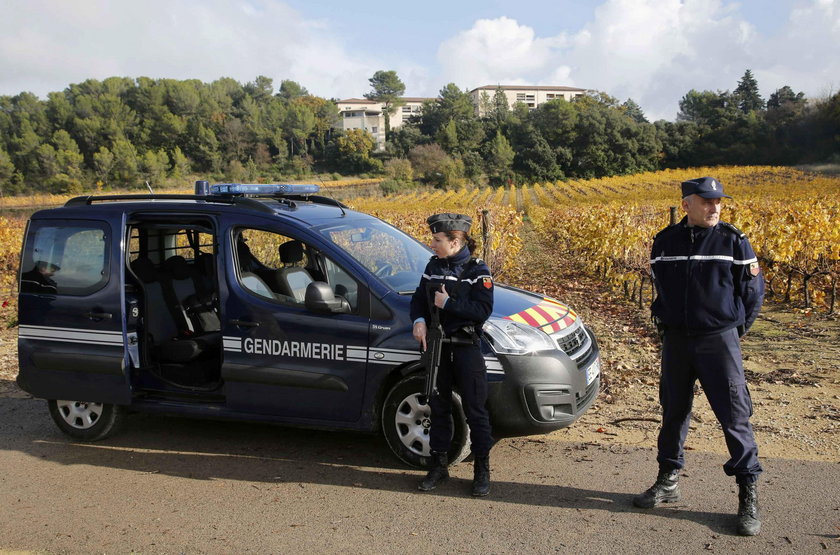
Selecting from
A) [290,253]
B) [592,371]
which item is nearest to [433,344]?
[592,371]

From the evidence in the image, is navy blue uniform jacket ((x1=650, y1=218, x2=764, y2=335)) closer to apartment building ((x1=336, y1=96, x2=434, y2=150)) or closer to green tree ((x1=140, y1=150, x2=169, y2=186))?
green tree ((x1=140, y1=150, x2=169, y2=186))

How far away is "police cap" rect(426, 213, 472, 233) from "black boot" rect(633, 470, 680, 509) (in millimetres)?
1821

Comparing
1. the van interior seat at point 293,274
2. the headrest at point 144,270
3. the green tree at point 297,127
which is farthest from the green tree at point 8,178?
the van interior seat at point 293,274

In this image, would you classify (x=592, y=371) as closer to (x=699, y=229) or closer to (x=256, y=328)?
(x=699, y=229)

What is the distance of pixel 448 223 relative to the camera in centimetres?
385

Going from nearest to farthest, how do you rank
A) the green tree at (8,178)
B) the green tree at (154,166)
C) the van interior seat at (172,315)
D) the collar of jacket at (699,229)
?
the collar of jacket at (699,229) < the van interior seat at (172,315) < the green tree at (8,178) < the green tree at (154,166)

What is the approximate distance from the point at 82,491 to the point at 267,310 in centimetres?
163

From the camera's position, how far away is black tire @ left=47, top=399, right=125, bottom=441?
5.12 metres

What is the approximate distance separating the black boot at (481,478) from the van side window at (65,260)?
3.07 meters

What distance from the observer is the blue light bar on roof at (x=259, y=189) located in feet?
17.0

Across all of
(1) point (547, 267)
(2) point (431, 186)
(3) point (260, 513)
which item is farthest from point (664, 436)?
(2) point (431, 186)

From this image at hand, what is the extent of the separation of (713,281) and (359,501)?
2.37 meters

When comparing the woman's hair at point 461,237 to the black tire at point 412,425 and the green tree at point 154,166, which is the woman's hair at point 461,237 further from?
the green tree at point 154,166

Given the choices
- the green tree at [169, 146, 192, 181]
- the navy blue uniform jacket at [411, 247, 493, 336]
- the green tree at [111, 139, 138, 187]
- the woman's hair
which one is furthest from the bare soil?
the green tree at [169, 146, 192, 181]
